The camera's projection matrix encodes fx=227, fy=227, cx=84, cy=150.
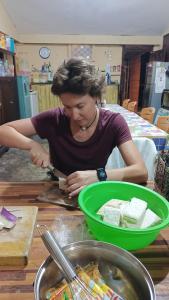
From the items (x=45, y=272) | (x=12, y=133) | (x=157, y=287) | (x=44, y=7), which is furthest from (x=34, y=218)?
(x=44, y=7)

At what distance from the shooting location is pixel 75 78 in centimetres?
97

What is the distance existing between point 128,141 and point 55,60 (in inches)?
209

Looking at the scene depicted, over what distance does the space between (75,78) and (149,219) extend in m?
0.64

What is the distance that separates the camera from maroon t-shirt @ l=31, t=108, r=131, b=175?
3.80 feet

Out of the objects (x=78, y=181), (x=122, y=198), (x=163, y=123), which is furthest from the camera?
(x=163, y=123)

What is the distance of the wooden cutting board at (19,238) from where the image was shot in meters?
0.57

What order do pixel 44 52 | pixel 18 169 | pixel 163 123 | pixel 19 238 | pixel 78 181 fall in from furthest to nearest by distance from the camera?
pixel 44 52 < pixel 18 169 < pixel 163 123 < pixel 78 181 < pixel 19 238

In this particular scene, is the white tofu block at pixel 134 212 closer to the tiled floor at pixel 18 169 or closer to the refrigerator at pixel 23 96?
the tiled floor at pixel 18 169

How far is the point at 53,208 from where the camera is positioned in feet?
2.62

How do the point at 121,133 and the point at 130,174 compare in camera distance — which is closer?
the point at 130,174

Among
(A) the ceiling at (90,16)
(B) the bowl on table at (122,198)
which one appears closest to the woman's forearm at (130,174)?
(B) the bowl on table at (122,198)

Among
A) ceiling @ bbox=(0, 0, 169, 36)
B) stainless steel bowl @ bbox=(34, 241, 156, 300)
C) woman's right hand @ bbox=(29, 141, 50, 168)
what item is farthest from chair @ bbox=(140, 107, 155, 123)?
stainless steel bowl @ bbox=(34, 241, 156, 300)

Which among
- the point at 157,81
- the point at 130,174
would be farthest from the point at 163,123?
the point at 157,81

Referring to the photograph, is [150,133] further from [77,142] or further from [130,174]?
[130,174]
